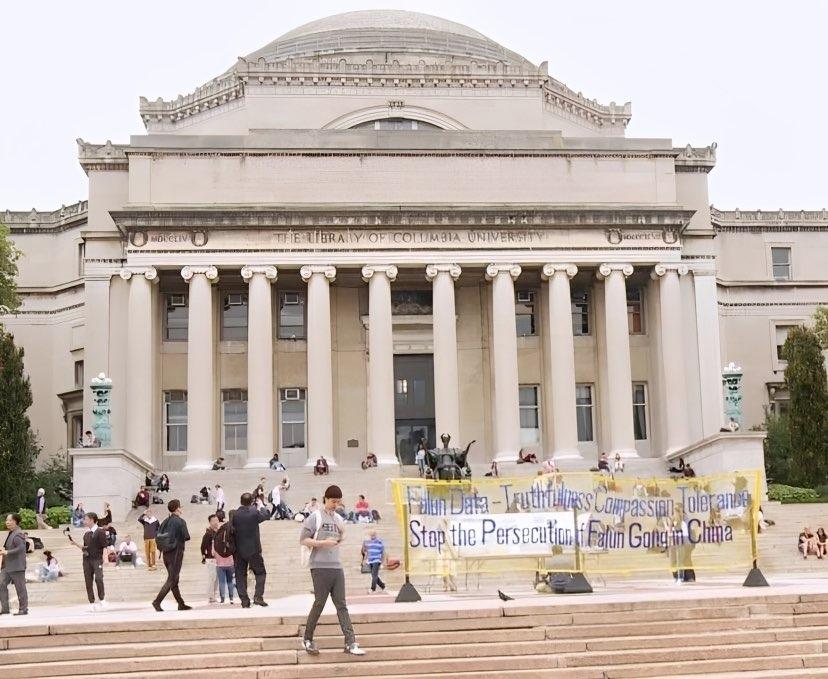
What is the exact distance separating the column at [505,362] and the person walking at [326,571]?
33469mm

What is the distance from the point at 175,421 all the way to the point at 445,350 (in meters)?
12.0

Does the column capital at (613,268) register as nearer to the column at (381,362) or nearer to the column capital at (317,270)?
the column at (381,362)

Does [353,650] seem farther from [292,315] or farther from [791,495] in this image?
[292,315]

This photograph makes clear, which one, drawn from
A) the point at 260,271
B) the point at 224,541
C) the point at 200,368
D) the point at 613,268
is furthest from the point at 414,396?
the point at 224,541

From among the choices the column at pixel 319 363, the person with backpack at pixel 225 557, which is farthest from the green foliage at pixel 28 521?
the person with backpack at pixel 225 557

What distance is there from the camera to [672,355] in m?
51.9

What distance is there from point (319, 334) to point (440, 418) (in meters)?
6.00

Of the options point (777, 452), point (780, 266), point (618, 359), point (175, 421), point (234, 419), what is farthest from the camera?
point (780, 266)

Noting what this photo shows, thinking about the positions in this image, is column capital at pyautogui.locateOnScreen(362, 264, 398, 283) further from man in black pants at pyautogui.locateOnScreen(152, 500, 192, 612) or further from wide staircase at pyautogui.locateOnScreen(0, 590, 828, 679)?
wide staircase at pyautogui.locateOnScreen(0, 590, 828, 679)

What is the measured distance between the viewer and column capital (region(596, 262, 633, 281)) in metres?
51.9

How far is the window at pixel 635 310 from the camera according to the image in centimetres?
5494

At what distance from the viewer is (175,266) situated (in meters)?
50.5

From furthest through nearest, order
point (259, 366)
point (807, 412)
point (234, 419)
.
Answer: point (234, 419) → point (807, 412) → point (259, 366)

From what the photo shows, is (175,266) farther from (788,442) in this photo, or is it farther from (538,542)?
(538,542)
